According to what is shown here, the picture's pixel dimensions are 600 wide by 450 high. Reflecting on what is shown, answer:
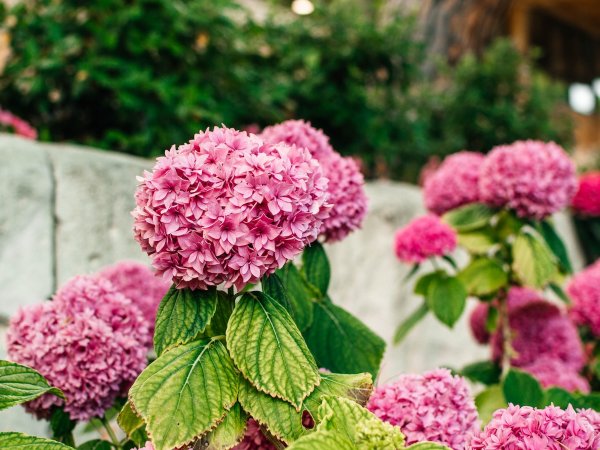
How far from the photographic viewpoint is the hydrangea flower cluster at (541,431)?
2.48 feet

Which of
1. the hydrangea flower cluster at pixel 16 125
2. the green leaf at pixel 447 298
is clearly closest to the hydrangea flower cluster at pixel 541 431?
the green leaf at pixel 447 298

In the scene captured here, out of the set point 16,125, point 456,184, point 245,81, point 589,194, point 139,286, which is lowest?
point 139,286

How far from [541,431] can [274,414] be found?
319 mm

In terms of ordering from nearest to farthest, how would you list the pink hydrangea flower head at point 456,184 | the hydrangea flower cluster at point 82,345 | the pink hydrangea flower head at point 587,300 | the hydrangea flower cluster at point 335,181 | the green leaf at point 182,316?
the green leaf at point 182,316 < the hydrangea flower cluster at point 82,345 < the hydrangea flower cluster at point 335,181 < the pink hydrangea flower head at point 456,184 < the pink hydrangea flower head at point 587,300

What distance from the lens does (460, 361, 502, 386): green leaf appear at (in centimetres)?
174

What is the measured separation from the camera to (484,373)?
69.5 inches

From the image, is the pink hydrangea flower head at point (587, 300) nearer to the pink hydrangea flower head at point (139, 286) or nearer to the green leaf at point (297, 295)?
the green leaf at point (297, 295)

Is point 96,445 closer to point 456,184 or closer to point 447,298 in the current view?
point 447,298

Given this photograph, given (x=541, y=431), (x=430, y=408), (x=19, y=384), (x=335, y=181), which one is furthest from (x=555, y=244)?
(x=19, y=384)

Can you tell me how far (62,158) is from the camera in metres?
1.91

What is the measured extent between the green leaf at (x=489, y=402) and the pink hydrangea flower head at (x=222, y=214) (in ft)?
2.95

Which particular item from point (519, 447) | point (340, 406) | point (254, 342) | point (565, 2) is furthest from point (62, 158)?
point (565, 2)

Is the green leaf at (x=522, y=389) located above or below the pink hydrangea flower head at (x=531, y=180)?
below

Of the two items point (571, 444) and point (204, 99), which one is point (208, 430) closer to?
point (571, 444)
